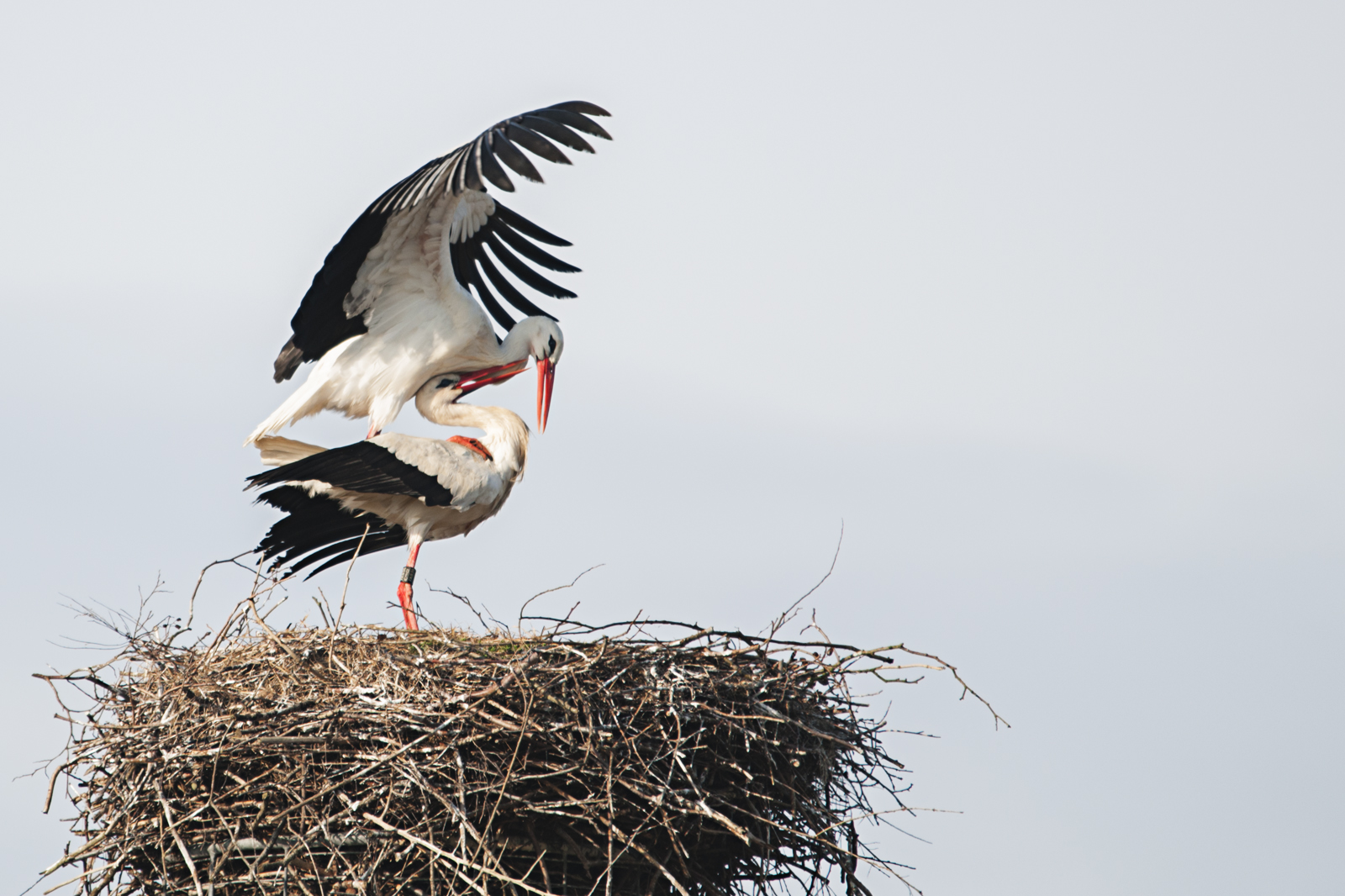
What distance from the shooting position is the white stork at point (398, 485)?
7684 millimetres

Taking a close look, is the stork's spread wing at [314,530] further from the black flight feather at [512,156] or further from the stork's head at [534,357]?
the black flight feather at [512,156]

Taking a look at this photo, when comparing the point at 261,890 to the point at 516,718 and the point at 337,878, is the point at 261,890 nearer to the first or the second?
the point at 337,878

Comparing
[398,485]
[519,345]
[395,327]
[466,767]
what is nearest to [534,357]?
[519,345]

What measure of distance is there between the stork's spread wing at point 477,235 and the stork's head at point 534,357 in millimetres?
695

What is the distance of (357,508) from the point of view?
26.5 feet

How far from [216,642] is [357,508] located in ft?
6.20

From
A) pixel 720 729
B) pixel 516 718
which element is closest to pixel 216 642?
pixel 516 718

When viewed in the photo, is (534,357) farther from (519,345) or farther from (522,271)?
(522,271)

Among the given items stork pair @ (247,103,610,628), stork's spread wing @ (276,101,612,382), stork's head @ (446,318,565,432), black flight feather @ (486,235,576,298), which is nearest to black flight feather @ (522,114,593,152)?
stork's spread wing @ (276,101,612,382)

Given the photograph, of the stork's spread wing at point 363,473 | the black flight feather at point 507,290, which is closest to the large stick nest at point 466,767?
the stork's spread wing at point 363,473

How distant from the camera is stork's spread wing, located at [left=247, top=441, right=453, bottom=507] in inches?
299

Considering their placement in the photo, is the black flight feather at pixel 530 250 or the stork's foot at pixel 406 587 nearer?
the stork's foot at pixel 406 587

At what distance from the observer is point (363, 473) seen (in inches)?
302

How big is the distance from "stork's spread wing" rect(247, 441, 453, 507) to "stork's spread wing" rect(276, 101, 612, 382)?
0.81 m
